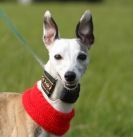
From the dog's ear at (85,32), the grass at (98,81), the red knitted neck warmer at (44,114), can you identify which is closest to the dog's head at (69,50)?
the dog's ear at (85,32)

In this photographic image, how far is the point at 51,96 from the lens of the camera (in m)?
6.01

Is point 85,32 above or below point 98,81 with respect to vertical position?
above

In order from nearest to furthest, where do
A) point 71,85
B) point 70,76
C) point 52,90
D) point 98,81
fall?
point 70,76 → point 71,85 → point 52,90 → point 98,81

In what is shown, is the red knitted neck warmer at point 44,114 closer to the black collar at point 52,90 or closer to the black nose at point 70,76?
the black collar at point 52,90

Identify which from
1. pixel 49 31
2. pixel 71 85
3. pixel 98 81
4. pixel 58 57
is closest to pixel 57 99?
pixel 71 85

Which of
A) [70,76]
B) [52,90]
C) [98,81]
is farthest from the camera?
[98,81]

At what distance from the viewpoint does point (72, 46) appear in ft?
19.2

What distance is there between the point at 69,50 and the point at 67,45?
5cm

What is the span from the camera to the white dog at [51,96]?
5859 mm

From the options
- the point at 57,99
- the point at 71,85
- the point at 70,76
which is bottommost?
the point at 57,99

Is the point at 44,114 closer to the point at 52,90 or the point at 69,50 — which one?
the point at 52,90

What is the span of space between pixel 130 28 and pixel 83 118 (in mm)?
21142

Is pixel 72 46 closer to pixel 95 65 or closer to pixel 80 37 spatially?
pixel 80 37

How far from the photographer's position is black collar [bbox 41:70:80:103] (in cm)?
594
